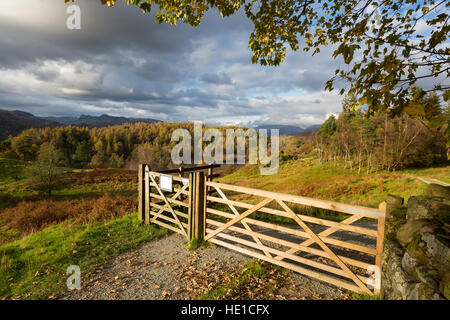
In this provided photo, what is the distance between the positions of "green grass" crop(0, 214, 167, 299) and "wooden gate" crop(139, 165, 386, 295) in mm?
1132

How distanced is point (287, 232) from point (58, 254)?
7034mm

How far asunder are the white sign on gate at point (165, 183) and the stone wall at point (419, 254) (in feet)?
21.3

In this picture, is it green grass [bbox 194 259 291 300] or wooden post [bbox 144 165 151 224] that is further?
wooden post [bbox 144 165 151 224]

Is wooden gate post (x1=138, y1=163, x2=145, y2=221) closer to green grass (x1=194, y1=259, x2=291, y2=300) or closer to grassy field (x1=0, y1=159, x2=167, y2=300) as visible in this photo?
grassy field (x1=0, y1=159, x2=167, y2=300)

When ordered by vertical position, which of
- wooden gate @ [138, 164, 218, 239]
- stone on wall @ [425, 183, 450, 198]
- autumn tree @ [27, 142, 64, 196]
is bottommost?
autumn tree @ [27, 142, 64, 196]

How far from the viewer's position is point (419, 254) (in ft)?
10.5

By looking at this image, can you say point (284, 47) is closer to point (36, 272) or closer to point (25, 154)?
point (36, 272)

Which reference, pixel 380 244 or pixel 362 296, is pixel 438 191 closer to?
pixel 380 244

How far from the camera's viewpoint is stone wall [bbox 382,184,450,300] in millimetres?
2846

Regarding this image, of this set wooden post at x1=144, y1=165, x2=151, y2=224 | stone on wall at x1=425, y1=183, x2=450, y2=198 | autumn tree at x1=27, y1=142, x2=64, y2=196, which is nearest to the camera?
stone on wall at x1=425, y1=183, x2=450, y2=198

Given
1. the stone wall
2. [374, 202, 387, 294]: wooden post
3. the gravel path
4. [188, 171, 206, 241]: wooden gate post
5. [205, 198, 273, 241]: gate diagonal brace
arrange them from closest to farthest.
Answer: the stone wall, [374, 202, 387, 294]: wooden post, the gravel path, [205, 198, 273, 241]: gate diagonal brace, [188, 171, 206, 241]: wooden gate post

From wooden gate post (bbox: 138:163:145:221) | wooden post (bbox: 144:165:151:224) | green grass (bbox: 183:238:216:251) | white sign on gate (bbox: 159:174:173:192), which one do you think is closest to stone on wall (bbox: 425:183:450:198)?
green grass (bbox: 183:238:216:251)

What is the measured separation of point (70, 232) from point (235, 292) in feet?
26.1

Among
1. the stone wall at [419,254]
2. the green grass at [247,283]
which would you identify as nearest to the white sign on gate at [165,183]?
the green grass at [247,283]
